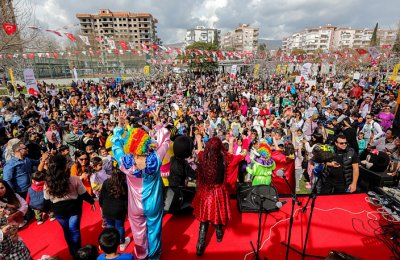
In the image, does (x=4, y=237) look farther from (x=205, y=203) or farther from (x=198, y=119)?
(x=198, y=119)

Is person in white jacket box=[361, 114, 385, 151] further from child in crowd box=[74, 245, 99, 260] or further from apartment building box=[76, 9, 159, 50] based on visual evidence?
apartment building box=[76, 9, 159, 50]

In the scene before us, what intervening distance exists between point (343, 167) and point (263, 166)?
4.75 feet

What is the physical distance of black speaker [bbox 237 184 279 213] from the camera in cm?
389

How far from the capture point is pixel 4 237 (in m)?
2.42

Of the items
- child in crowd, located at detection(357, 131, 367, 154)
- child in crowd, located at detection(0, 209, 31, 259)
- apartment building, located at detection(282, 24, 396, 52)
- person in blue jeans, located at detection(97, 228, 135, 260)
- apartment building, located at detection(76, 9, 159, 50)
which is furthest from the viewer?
apartment building, located at detection(282, 24, 396, 52)

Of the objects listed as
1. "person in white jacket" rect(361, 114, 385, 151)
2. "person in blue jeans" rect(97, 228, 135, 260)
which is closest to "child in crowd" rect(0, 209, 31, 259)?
"person in blue jeans" rect(97, 228, 135, 260)

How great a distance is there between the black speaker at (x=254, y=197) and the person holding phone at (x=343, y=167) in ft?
3.51

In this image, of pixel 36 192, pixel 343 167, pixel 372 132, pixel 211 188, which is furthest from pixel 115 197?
pixel 372 132

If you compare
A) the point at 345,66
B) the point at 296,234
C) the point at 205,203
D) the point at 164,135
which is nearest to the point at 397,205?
the point at 296,234

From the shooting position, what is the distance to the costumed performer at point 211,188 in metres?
2.96

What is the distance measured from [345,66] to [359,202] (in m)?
48.1

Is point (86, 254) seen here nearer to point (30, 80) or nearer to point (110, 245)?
point (110, 245)

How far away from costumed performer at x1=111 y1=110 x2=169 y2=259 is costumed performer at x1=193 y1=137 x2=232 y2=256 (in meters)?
0.58

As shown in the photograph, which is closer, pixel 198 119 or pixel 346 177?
pixel 346 177
